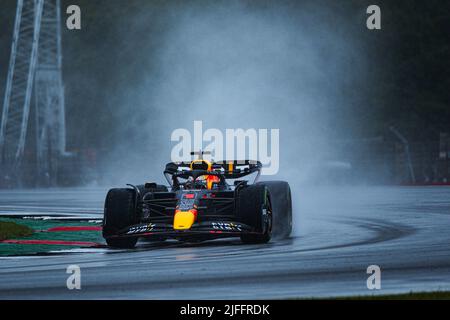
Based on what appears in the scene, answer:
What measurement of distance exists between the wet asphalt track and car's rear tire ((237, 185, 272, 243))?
22cm

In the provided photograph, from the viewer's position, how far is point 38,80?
61875 millimetres

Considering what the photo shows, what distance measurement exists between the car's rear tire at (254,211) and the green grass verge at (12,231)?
15.2 ft

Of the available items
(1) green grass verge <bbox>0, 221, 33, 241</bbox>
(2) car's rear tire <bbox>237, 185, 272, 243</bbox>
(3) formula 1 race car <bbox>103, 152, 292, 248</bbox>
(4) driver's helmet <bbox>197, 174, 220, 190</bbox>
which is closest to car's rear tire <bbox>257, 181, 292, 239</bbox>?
(3) formula 1 race car <bbox>103, 152, 292, 248</bbox>

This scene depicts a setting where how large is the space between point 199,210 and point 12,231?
4.63 metres

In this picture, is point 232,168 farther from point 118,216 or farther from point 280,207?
point 118,216

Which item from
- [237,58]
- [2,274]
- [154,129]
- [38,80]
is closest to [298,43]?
[237,58]

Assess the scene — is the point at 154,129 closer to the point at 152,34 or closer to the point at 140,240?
the point at 152,34

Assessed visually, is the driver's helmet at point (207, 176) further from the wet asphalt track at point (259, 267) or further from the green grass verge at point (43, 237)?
the green grass verge at point (43, 237)

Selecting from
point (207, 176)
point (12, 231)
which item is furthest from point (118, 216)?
point (12, 231)

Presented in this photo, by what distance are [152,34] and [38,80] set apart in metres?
18.3

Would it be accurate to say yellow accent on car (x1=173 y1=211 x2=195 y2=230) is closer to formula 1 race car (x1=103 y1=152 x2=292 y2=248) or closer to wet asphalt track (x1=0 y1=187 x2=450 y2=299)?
formula 1 race car (x1=103 y1=152 x2=292 y2=248)

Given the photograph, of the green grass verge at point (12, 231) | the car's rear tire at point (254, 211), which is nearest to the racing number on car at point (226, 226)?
the car's rear tire at point (254, 211)

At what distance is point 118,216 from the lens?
1661cm
